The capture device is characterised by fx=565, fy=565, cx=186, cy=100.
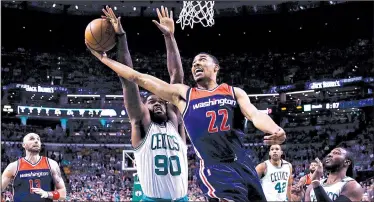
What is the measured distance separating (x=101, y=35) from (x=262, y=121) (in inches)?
81.8

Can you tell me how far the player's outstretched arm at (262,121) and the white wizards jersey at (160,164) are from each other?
146cm

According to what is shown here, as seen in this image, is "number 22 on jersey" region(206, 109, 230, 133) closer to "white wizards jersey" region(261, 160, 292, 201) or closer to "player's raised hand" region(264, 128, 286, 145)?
"player's raised hand" region(264, 128, 286, 145)

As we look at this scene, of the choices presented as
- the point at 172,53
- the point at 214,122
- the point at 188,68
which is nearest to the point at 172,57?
the point at 172,53

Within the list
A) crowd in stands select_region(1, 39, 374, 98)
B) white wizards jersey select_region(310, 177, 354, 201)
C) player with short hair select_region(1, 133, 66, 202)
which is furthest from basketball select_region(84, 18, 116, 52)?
crowd in stands select_region(1, 39, 374, 98)

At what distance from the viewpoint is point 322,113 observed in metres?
42.6

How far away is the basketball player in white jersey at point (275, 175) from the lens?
11180mm

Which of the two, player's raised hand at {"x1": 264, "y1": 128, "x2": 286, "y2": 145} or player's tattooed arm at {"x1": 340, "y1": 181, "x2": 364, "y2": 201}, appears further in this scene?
player's tattooed arm at {"x1": 340, "y1": 181, "x2": 364, "y2": 201}

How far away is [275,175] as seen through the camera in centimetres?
1119

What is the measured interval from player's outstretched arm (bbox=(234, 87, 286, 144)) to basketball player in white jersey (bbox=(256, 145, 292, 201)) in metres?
6.52

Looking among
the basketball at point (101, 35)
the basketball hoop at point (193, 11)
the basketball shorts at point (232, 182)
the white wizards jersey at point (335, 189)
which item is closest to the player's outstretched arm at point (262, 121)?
the basketball shorts at point (232, 182)

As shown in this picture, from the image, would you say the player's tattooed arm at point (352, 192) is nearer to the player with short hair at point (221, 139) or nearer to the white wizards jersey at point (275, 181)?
the player with short hair at point (221, 139)

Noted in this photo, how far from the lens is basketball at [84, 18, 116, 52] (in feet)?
18.8

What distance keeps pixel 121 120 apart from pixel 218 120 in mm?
41156

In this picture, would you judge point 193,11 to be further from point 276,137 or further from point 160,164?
point 276,137
